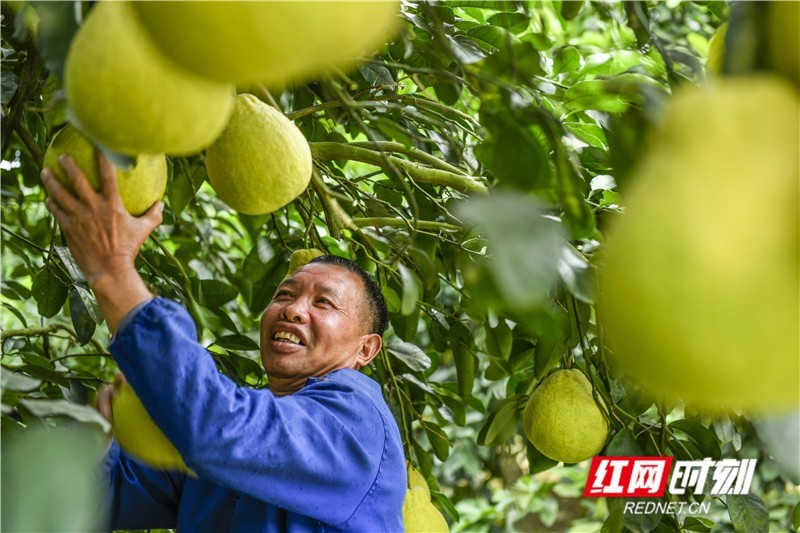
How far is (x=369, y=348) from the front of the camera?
4.87 feet

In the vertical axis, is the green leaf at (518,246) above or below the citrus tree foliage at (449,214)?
above

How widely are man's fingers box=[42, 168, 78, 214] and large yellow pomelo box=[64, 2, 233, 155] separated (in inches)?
6.5

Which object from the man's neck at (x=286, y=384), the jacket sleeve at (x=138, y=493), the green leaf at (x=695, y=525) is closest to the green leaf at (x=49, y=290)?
the jacket sleeve at (x=138, y=493)

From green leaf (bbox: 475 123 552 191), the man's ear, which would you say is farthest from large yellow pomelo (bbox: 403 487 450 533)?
green leaf (bbox: 475 123 552 191)

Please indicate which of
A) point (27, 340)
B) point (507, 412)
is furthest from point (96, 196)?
point (507, 412)

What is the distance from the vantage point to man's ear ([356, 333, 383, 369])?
4.84ft

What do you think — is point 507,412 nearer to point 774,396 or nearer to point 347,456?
point 347,456

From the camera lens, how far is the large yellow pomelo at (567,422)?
1251mm

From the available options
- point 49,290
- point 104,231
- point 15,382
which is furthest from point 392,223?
point 15,382

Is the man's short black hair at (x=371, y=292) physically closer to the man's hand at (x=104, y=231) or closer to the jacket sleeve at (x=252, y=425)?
the jacket sleeve at (x=252, y=425)

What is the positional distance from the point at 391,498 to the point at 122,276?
581 millimetres

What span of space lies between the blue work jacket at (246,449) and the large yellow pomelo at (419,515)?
98 millimetres

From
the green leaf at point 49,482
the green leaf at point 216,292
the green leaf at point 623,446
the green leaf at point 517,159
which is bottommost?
the green leaf at point 216,292

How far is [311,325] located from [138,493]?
0.37 meters
